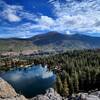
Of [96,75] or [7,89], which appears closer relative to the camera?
[7,89]

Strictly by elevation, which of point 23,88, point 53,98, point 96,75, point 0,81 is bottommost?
point 23,88

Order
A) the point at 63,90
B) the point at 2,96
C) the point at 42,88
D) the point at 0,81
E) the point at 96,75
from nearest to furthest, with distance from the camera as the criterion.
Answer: the point at 2,96 → the point at 0,81 → the point at 63,90 → the point at 96,75 → the point at 42,88

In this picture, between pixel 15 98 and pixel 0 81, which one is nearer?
pixel 15 98

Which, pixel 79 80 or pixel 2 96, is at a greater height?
pixel 2 96

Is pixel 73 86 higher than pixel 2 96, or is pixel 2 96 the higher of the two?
pixel 2 96

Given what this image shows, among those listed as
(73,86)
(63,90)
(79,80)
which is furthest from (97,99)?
(79,80)

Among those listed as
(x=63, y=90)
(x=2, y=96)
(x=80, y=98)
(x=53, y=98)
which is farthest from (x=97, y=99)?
(x=63, y=90)

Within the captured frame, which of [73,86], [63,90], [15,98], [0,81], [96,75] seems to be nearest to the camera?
[15,98]

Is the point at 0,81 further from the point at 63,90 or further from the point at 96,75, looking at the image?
the point at 96,75

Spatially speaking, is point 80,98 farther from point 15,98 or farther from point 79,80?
point 79,80
